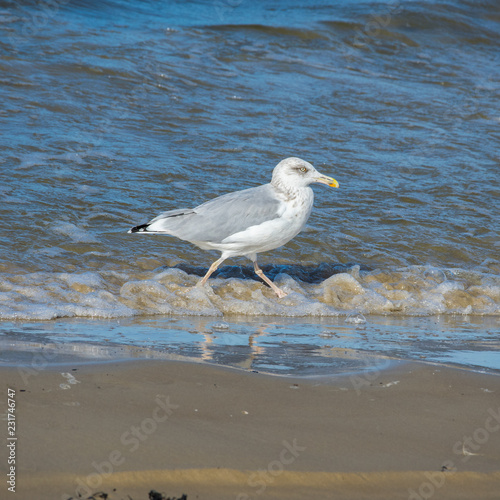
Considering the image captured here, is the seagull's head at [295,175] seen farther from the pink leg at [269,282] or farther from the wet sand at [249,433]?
the wet sand at [249,433]

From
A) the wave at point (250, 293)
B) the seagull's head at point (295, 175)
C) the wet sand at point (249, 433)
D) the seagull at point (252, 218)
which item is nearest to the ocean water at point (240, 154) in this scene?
the wave at point (250, 293)

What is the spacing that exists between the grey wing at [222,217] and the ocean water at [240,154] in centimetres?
40

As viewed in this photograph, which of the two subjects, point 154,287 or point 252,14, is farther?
point 252,14

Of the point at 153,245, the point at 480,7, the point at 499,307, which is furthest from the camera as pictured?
the point at 480,7

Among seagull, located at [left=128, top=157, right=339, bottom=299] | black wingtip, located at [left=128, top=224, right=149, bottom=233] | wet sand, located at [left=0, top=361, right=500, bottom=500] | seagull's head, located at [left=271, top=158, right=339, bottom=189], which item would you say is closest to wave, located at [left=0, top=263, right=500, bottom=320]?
seagull, located at [left=128, top=157, right=339, bottom=299]

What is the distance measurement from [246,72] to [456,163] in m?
4.30

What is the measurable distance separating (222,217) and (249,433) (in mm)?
3355

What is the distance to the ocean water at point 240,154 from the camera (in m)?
6.45

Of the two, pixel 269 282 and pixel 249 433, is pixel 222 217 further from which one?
pixel 249 433

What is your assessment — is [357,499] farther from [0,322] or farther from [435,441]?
[0,322]

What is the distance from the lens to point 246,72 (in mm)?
13047

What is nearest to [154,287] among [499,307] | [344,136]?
[499,307]

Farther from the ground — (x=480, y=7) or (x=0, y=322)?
(x=480, y=7)

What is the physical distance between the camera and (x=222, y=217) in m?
6.38
